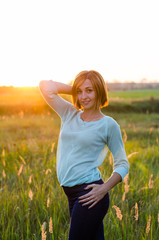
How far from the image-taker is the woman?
5.92 feet

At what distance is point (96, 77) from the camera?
1918mm

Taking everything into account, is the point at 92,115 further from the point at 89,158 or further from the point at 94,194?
the point at 94,194

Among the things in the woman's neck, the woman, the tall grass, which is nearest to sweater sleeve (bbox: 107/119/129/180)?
the woman

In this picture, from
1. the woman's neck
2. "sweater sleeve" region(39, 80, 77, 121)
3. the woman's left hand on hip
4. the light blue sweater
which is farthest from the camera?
"sweater sleeve" region(39, 80, 77, 121)

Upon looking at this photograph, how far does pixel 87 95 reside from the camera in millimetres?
1955

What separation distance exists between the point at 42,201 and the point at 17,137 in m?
4.63

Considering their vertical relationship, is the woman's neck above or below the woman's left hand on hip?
above

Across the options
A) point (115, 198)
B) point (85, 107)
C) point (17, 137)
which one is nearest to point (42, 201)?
point (115, 198)

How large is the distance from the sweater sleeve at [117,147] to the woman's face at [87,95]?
216mm

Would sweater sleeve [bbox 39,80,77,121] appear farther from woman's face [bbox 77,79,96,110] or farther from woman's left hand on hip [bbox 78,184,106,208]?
woman's left hand on hip [bbox 78,184,106,208]

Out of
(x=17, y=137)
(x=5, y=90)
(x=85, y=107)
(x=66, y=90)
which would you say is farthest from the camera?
(x=5, y=90)

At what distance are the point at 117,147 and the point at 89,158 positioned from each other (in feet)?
0.71

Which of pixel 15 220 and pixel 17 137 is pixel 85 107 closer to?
pixel 15 220

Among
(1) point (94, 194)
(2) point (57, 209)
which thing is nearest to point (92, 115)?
(1) point (94, 194)
